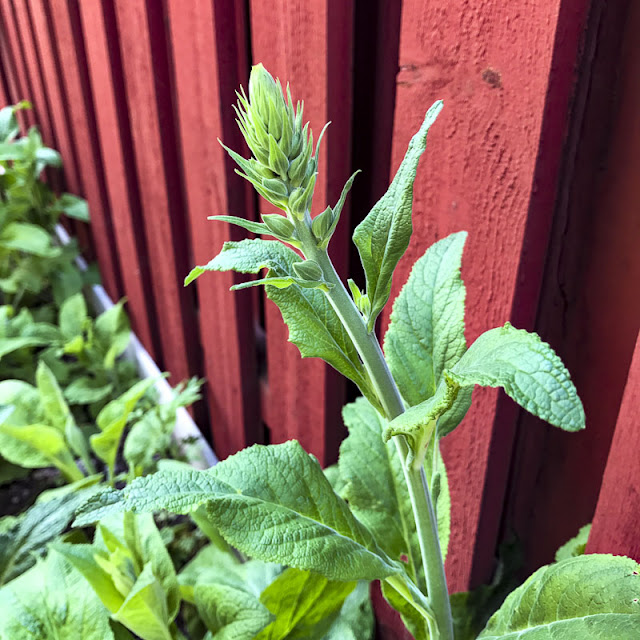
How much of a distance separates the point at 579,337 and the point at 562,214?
185 mm

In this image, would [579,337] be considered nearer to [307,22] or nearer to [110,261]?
[307,22]

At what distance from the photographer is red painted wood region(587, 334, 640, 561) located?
631 millimetres

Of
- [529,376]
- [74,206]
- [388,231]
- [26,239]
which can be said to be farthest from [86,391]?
[529,376]

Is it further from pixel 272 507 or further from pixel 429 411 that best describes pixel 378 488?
pixel 429 411

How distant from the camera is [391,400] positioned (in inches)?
21.9

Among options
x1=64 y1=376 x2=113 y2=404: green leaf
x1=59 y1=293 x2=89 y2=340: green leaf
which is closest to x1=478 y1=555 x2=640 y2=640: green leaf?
x1=64 y1=376 x2=113 y2=404: green leaf

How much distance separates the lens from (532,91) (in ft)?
2.14

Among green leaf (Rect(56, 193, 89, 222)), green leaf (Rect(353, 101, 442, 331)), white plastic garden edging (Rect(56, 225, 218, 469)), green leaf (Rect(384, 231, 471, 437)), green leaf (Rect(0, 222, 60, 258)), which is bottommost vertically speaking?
white plastic garden edging (Rect(56, 225, 218, 469))

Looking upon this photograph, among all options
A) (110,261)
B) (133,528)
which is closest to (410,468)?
(133,528)

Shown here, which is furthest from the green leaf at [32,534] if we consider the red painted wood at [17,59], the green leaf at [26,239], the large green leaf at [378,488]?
the red painted wood at [17,59]

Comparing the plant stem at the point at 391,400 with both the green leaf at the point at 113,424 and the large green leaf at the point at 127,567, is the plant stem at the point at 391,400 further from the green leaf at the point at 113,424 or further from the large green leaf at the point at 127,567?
the green leaf at the point at 113,424

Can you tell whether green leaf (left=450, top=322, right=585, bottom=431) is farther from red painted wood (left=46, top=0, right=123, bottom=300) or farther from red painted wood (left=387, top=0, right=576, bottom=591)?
red painted wood (left=46, top=0, right=123, bottom=300)

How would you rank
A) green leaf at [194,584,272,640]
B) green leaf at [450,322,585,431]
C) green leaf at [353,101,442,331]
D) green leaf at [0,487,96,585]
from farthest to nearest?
green leaf at [0,487,96,585] → green leaf at [194,584,272,640] → green leaf at [353,101,442,331] → green leaf at [450,322,585,431]

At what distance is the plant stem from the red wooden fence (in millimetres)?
208
